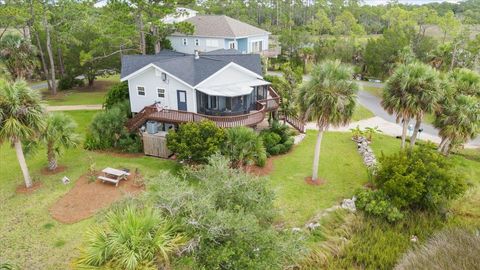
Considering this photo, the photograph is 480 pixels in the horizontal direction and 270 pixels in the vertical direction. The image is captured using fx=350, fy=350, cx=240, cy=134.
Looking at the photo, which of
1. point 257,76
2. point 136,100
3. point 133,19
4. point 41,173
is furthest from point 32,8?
point 257,76

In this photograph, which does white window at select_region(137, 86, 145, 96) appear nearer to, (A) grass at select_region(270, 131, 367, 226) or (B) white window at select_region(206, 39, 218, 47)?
(A) grass at select_region(270, 131, 367, 226)

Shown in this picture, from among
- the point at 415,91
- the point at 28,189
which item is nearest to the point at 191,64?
the point at 28,189

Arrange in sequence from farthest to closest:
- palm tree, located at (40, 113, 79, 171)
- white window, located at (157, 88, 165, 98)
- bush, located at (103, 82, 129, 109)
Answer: bush, located at (103, 82, 129, 109), white window, located at (157, 88, 165, 98), palm tree, located at (40, 113, 79, 171)

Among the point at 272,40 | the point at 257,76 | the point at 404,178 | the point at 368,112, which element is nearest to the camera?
the point at 404,178

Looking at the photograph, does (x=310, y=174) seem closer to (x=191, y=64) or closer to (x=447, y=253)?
(x=447, y=253)

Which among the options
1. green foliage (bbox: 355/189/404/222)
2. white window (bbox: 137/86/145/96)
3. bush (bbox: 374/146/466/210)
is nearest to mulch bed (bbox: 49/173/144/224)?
white window (bbox: 137/86/145/96)

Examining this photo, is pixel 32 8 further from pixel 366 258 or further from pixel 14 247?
pixel 366 258
